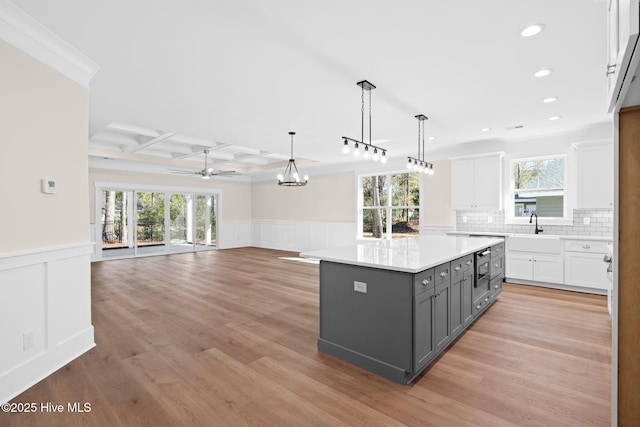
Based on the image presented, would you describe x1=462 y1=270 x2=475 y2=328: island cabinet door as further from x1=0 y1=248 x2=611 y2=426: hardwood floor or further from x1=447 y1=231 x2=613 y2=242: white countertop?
x1=447 y1=231 x2=613 y2=242: white countertop

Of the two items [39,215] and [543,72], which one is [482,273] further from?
[39,215]

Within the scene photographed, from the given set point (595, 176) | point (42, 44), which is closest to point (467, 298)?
point (595, 176)

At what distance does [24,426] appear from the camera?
1904 mm

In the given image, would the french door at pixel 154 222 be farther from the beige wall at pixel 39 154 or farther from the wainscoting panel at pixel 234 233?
the beige wall at pixel 39 154

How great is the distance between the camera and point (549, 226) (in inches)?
224

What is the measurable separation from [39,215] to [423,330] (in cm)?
315

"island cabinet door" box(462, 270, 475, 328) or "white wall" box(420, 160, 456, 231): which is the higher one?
"white wall" box(420, 160, 456, 231)

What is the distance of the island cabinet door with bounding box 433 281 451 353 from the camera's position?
261cm

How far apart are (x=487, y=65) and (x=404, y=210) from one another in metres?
5.07

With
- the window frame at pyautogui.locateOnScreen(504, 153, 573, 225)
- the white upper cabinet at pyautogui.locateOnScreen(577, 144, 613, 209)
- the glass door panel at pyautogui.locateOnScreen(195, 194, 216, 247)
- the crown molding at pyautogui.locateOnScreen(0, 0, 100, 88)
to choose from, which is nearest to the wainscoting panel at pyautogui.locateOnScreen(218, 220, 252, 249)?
the glass door panel at pyautogui.locateOnScreen(195, 194, 216, 247)

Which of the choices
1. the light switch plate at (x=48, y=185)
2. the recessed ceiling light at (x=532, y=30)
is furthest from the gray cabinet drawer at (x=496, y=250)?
the light switch plate at (x=48, y=185)

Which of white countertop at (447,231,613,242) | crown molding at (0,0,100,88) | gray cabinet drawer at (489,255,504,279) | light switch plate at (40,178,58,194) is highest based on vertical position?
crown molding at (0,0,100,88)

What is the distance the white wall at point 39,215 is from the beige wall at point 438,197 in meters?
6.29

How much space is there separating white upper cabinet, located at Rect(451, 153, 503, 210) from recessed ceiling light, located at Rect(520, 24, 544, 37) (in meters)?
3.90
